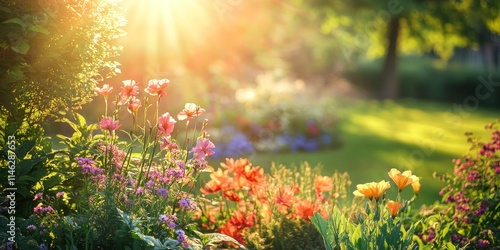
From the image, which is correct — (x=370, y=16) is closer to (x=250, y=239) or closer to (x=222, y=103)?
(x=222, y=103)

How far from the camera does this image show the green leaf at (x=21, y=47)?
152 inches

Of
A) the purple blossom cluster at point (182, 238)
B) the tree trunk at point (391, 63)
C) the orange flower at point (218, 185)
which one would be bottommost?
the purple blossom cluster at point (182, 238)

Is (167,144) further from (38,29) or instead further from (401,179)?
(401,179)

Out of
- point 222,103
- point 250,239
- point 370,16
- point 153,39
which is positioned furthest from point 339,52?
point 250,239

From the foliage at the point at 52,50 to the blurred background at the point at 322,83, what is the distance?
0.93m

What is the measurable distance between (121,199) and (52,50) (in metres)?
1.05

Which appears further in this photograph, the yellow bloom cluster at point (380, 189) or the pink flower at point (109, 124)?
the pink flower at point (109, 124)

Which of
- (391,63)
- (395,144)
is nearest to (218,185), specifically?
(395,144)

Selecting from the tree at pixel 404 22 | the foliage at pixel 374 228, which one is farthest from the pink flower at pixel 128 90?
the tree at pixel 404 22

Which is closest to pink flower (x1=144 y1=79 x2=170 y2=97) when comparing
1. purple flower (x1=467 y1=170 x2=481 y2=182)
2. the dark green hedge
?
purple flower (x1=467 y1=170 x2=481 y2=182)

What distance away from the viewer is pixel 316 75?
30547 millimetres

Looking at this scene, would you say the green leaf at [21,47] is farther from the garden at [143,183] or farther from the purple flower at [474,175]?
the purple flower at [474,175]

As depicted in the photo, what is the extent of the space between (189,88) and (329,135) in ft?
8.78

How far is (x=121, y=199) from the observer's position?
3650 millimetres
